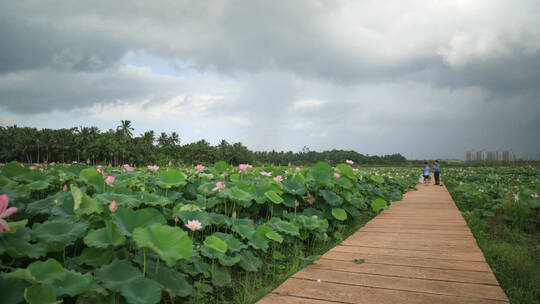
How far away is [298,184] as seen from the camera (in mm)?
3037

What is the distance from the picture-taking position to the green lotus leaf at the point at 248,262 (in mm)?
1934

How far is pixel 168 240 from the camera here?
139cm

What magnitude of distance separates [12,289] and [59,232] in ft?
1.33

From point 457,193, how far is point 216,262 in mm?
8113

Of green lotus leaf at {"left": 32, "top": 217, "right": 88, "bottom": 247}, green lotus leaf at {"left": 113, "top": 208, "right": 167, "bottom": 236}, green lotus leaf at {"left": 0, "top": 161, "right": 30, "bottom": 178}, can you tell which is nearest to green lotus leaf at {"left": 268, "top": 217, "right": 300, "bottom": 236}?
green lotus leaf at {"left": 113, "top": 208, "right": 167, "bottom": 236}

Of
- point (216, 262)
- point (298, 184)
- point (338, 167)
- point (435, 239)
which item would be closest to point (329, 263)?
point (216, 262)

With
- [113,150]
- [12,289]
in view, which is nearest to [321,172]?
[12,289]

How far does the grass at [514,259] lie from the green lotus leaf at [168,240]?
6.46ft

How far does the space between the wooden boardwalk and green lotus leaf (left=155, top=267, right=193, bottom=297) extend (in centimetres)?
42

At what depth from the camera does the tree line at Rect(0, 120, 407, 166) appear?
53.9 metres

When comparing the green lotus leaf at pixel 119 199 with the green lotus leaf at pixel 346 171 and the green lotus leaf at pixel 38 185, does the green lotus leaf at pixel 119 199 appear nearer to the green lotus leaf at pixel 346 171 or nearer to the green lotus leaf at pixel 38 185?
the green lotus leaf at pixel 38 185

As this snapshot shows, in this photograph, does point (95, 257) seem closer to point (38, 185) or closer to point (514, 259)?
point (38, 185)

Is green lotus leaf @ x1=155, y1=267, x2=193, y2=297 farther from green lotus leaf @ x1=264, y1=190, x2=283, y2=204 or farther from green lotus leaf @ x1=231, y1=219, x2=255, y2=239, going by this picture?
green lotus leaf @ x1=264, y1=190, x2=283, y2=204

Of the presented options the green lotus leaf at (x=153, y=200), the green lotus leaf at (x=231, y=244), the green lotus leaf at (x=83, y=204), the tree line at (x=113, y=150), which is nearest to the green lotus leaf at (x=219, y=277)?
the green lotus leaf at (x=231, y=244)
